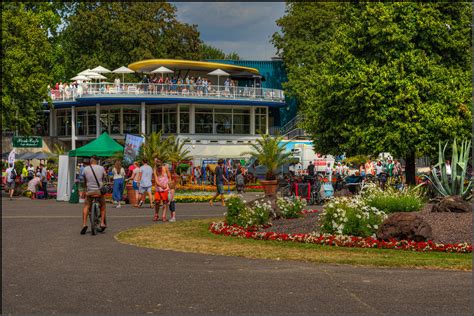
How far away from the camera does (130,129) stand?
73.0 m

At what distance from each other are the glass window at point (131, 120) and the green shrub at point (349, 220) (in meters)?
55.0

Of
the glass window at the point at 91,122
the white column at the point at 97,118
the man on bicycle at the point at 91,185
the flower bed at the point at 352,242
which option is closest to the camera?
the flower bed at the point at 352,242

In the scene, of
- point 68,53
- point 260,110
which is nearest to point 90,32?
point 68,53

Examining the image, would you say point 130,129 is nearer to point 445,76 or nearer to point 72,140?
point 72,140

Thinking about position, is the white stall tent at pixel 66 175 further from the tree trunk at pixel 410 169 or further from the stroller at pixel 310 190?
the tree trunk at pixel 410 169

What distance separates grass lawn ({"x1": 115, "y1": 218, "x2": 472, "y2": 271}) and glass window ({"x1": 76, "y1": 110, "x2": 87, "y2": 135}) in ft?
179

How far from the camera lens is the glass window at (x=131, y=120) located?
72875 millimetres

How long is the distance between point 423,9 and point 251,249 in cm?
2474

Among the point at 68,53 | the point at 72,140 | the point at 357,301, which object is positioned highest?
the point at 68,53

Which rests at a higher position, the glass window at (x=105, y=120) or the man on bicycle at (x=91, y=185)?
the glass window at (x=105, y=120)

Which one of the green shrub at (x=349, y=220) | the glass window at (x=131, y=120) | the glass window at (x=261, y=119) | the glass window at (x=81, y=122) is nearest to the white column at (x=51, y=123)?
the glass window at (x=81, y=122)

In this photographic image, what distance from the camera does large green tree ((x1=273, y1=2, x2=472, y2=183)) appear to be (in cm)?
3803

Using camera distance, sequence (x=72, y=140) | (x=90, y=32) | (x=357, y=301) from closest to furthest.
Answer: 1. (x=357, y=301)
2. (x=72, y=140)
3. (x=90, y=32)

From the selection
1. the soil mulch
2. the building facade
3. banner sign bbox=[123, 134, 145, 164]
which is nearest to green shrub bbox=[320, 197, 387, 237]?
the soil mulch
